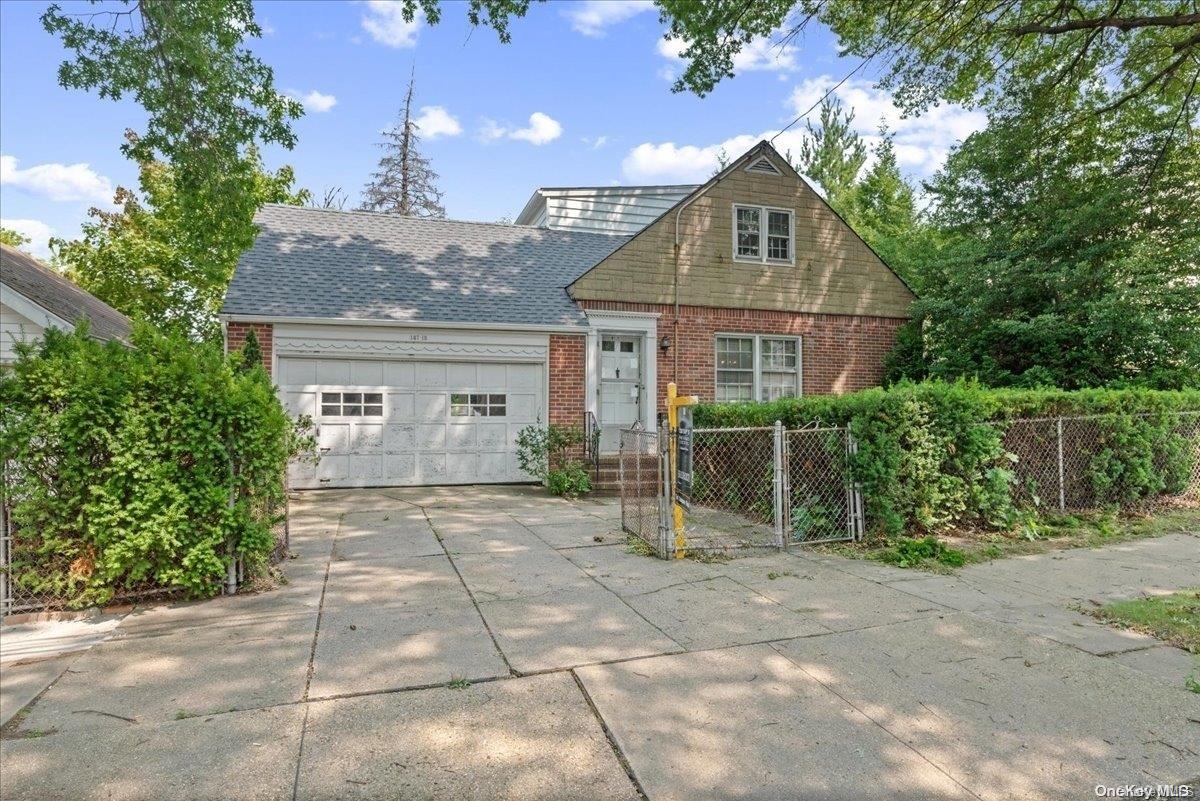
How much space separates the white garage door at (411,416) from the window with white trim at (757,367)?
384 cm

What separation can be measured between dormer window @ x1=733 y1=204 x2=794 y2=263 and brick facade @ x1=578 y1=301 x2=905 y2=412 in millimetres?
1181

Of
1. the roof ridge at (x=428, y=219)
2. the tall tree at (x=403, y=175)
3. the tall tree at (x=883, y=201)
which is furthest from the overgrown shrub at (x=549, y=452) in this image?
the tall tree at (x=403, y=175)

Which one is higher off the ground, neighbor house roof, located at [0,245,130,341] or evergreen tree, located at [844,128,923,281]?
evergreen tree, located at [844,128,923,281]

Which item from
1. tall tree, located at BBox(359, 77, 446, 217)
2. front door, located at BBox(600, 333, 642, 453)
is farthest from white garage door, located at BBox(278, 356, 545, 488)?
tall tree, located at BBox(359, 77, 446, 217)

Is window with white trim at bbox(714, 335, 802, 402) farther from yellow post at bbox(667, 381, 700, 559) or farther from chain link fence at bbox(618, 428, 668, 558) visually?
yellow post at bbox(667, 381, 700, 559)

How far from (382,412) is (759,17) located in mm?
8395

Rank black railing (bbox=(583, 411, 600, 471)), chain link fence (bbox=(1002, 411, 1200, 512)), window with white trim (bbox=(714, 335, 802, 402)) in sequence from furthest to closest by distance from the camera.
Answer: window with white trim (bbox=(714, 335, 802, 402))
black railing (bbox=(583, 411, 600, 471))
chain link fence (bbox=(1002, 411, 1200, 512))

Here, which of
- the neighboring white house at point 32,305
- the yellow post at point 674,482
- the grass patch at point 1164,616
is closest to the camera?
the grass patch at point 1164,616

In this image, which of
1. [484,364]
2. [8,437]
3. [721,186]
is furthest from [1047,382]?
[8,437]

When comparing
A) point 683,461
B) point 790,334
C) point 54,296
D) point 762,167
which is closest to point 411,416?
point 683,461

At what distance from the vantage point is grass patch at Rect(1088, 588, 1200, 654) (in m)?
4.17

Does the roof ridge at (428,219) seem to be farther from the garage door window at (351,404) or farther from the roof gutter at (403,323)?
the garage door window at (351,404)

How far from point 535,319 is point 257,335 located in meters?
4.55

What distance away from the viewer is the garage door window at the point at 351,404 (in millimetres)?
10875
